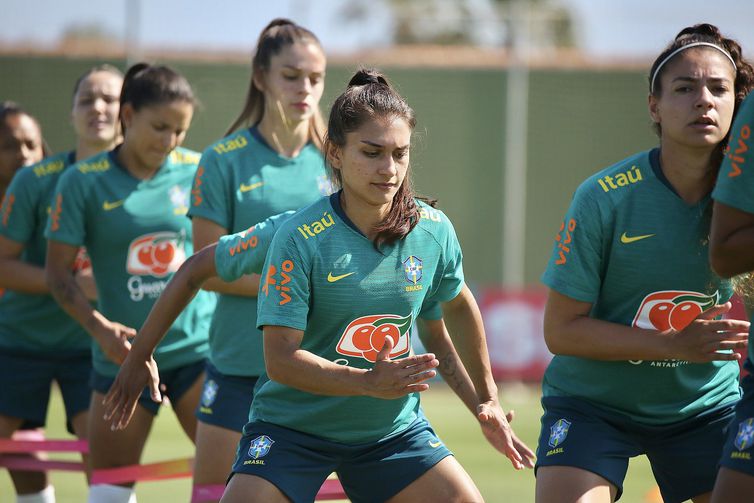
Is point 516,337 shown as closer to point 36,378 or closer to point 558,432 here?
point 36,378

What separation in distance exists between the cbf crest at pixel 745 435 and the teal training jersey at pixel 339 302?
1.17 m

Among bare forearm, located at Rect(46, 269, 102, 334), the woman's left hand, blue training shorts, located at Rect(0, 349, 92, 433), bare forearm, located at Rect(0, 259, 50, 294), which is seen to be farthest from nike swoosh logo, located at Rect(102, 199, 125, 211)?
the woman's left hand

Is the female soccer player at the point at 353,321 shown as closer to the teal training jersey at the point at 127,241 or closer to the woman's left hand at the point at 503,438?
the woman's left hand at the point at 503,438

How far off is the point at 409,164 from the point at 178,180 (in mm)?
2120

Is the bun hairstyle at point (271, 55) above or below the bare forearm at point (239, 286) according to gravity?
above

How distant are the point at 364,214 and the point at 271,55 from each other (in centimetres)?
154

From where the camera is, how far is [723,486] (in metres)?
3.48

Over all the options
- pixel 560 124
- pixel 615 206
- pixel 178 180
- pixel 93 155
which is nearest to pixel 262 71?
pixel 178 180

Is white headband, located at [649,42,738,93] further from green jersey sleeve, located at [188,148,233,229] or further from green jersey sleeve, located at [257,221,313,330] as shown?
green jersey sleeve, located at [188,148,233,229]

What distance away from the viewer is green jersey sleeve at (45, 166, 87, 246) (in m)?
5.64

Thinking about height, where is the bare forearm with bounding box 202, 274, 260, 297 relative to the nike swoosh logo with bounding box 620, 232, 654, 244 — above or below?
below

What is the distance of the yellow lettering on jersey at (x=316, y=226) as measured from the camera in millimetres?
3893

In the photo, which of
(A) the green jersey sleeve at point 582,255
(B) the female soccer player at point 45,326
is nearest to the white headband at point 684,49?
(A) the green jersey sleeve at point 582,255

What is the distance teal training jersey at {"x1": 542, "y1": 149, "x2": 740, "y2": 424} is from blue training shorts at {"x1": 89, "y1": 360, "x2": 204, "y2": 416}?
2.17 m
